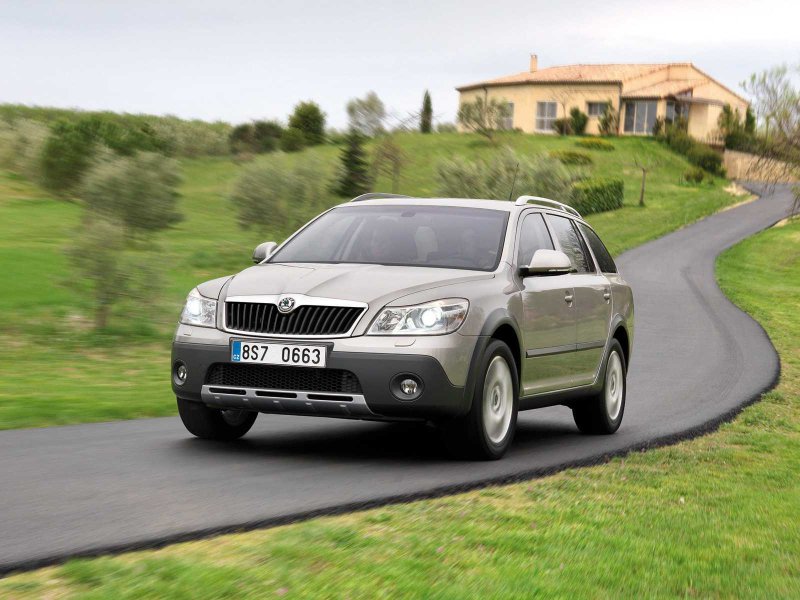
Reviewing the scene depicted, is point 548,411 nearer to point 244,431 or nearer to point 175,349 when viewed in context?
point 244,431

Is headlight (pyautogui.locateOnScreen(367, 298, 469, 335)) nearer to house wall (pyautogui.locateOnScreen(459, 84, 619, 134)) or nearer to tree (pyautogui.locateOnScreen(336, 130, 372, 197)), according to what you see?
tree (pyautogui.locateOnScreen(336, 130, 372, 197))

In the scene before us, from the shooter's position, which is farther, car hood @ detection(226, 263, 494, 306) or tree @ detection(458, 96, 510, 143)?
tree @ detection(458, 96, 510, 143)

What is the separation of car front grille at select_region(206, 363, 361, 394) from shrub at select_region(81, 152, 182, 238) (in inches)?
625

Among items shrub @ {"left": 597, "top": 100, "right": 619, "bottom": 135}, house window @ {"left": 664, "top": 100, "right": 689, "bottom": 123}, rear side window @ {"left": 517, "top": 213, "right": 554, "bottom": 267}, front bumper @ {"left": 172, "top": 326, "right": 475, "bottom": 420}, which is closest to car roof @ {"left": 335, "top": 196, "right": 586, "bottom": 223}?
rear side window @ {"left": 517, "top": 213, "right": 554, "bottom": 267}

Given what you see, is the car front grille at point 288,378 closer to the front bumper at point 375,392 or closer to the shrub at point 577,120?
the front bumper at point 375,392

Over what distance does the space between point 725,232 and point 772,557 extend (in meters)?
53.1

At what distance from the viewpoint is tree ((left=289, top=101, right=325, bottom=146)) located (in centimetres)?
7375

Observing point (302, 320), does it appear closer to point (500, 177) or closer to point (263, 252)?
point (263, 252)

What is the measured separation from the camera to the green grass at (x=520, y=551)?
15.8 ft

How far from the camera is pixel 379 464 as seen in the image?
8.51 meters

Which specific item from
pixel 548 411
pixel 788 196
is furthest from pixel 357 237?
pixel 788 196

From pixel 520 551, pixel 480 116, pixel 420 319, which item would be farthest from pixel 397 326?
pixel 480 116

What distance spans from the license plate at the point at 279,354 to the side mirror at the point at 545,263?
6.51 feet

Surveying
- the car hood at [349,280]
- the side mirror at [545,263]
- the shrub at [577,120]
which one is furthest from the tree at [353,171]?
the shrub at [577,120]
